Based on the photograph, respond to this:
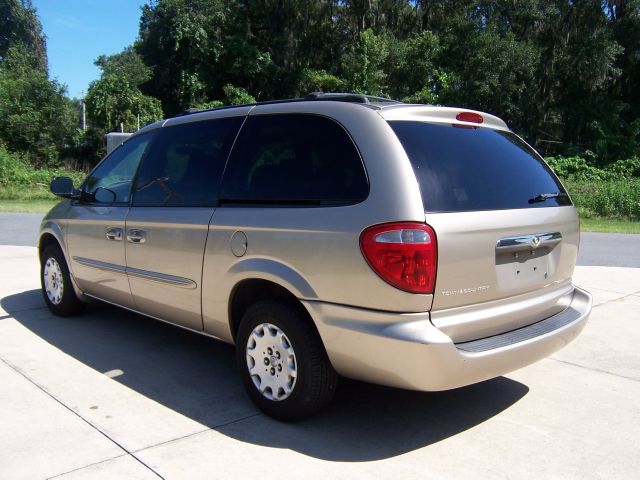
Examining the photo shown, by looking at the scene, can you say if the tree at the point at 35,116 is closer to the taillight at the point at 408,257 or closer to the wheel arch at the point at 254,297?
the wheel arch at the point at 254,297

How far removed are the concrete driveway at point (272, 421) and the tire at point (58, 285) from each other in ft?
1.79

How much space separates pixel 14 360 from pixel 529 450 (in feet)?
12.3

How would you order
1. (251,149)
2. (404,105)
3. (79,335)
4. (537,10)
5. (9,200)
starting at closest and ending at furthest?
(404,105), (251,149), (79,335), (9,200), (537,10)

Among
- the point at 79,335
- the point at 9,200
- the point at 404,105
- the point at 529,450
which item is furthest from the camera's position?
the point at 9,200

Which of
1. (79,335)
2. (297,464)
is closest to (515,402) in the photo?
(297,464)

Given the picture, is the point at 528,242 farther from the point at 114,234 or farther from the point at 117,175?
the point at 117,175

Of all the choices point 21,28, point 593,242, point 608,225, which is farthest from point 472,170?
point 21,28

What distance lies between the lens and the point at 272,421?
3566mm

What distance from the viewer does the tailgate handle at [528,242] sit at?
3264 mm

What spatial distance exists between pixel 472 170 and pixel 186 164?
2.05 m

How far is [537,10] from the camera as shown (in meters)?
31.8

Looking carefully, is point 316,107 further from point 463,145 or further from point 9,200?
point 9,200

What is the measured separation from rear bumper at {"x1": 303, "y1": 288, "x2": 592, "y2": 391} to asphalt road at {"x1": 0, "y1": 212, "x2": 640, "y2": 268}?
23.3 feet

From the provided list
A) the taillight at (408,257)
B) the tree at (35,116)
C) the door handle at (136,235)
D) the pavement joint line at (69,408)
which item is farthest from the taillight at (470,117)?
Answer: the tree at (35,116)
